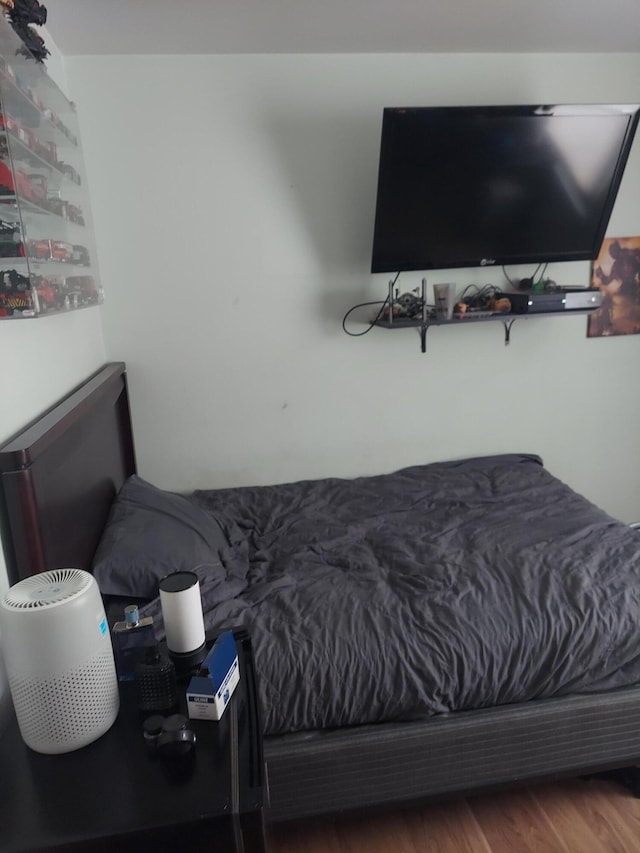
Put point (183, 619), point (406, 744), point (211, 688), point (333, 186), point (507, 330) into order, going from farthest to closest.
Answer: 1. point (507, 330)
2. point (333, 186)
3. point (406, 744)
4. point (183, 619)
5. point (211, 688)

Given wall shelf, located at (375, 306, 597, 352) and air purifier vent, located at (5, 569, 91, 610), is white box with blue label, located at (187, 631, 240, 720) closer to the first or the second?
air purifier vent, located at (5, 569, 91, 610)

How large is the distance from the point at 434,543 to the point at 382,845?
892 mm

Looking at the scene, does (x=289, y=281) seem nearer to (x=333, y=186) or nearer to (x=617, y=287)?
(x=333, y=186)

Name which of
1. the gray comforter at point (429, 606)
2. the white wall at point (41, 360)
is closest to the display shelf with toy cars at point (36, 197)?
the white wall at point (41, 360)

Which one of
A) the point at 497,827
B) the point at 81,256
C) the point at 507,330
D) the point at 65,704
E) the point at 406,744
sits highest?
the point at 81,256

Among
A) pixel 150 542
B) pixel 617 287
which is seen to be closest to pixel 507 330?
pixel 617 287

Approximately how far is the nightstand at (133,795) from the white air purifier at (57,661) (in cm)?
4

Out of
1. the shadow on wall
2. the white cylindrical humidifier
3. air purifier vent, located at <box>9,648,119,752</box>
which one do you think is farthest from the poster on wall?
air purifier vent, located at <box>9,648,119,752</box>

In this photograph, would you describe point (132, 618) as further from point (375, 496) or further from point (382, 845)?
point (375, 496)

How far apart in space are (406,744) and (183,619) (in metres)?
0.74

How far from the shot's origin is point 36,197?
1338 millimetres

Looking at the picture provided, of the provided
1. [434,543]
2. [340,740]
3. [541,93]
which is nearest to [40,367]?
[340,740]

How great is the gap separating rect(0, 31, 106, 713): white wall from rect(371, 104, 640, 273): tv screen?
1167 mm

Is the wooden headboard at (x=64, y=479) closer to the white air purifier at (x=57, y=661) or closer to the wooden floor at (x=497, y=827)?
the white air purifier at (x=57, y=661)
